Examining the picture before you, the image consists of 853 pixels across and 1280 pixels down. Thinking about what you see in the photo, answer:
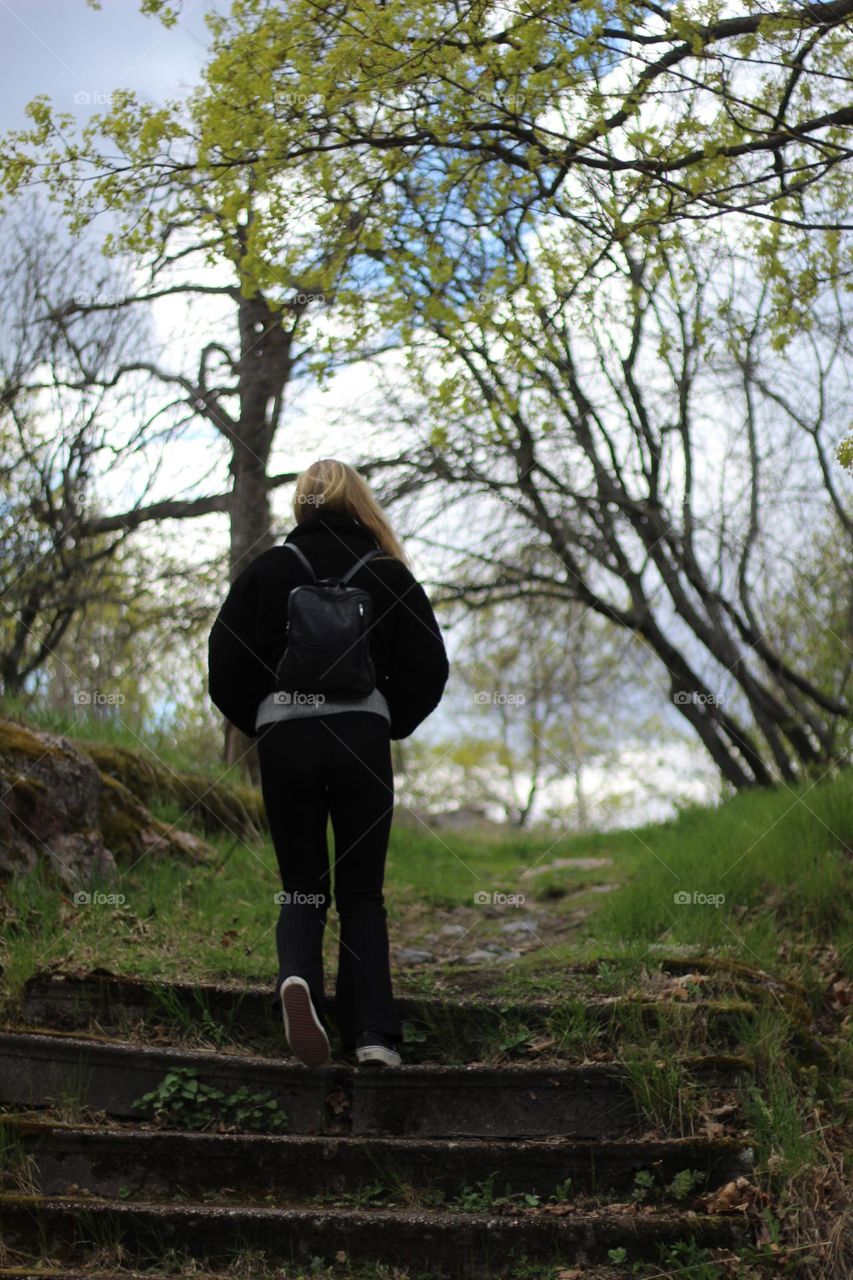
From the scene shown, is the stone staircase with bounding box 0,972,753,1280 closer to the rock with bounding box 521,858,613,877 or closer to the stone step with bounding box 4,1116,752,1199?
the stone step with bounding box 4,1116,752,1199

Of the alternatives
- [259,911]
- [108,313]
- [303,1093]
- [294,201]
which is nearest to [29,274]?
[108,313]

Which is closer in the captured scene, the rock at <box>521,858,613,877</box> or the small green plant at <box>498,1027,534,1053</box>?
the small green plant at <box>498,1027,534,1053</box>

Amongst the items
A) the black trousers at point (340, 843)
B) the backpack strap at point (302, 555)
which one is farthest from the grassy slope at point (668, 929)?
the backpack strap at point (302, 555)

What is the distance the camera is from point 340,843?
14.6 ft

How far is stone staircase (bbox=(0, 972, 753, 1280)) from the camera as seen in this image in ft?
11.9

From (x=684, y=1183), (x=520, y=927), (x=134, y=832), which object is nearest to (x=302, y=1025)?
(x=684, y=1183)

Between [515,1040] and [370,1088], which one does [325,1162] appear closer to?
[370,1088]

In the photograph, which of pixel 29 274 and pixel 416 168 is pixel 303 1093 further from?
pixel 29 274

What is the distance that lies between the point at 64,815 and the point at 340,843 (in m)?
2.25

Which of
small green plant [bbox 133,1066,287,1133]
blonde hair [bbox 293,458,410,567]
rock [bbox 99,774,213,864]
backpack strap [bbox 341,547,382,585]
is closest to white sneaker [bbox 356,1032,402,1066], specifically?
small green plant [bbox 133,1066,287,1133]

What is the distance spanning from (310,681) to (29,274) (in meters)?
6.43

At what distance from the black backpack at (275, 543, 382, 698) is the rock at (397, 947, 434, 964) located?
7.20ft

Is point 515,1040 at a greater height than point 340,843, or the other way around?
point 340,843

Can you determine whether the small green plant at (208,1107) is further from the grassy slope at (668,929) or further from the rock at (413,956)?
the rock at (413,956)
